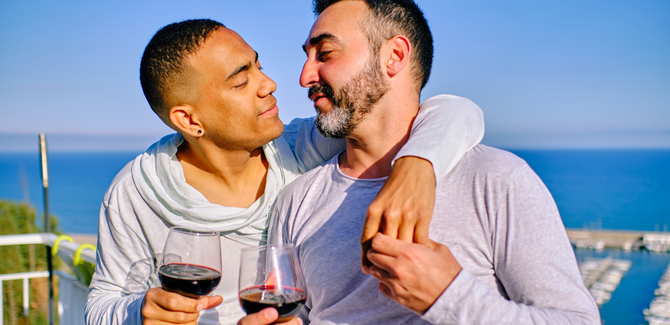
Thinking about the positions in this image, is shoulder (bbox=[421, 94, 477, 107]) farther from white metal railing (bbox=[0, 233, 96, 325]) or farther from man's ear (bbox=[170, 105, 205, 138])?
white metal railing (bbox=[0, 233, 96, 325])

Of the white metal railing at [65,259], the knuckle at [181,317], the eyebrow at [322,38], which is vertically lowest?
the white metal railing at [65,259]

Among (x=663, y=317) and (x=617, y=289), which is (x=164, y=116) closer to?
(x=663, y=317)

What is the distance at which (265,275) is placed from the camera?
1384 mm

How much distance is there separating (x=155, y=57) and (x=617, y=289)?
42288 mm

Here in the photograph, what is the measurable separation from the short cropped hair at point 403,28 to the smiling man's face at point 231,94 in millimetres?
497

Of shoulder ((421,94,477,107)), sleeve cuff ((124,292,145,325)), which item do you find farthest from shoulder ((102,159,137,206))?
shoulder ((421,94,477,107))

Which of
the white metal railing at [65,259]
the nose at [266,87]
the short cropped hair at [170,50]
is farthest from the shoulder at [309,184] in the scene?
the white metal railing at [65,259]

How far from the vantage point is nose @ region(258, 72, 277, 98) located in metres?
2.29

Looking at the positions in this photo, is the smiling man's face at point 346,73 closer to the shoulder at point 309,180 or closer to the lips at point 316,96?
the lips at point 316,96

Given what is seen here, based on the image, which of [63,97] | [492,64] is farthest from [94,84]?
[492,64]

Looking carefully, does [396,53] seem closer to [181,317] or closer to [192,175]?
[192,175]

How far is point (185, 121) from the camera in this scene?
2320mm

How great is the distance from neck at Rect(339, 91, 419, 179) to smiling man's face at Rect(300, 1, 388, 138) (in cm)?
4

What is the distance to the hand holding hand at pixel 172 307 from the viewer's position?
1.55 meters
